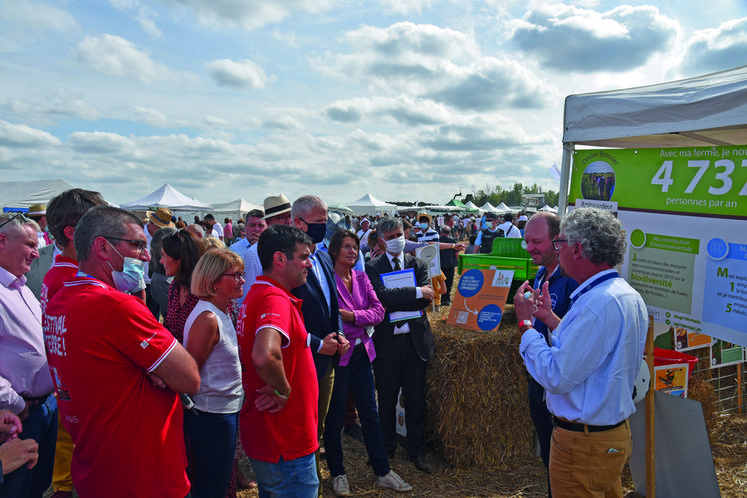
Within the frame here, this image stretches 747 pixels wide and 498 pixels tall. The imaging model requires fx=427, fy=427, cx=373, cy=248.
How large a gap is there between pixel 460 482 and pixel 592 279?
94.7 inches

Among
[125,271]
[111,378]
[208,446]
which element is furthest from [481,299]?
[111,378]

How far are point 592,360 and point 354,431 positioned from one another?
3.23 meters

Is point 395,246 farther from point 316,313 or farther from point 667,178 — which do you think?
point 667,178

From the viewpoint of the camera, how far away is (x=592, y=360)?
2.02 metres

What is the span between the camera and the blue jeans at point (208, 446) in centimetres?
234

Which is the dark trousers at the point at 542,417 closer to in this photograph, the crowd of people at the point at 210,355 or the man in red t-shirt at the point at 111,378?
the crowd of people at the point at 210,355

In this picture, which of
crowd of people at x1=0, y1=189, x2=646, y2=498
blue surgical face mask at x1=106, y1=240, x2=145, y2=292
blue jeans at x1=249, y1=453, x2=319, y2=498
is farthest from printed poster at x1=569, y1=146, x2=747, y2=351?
blue surgical face mask at x1=106, y1=240, x2=145, y2=292

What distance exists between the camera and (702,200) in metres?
2.68

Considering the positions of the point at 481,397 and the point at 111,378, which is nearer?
the point at 111,378

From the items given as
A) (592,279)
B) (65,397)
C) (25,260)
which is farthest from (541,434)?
(25,260)

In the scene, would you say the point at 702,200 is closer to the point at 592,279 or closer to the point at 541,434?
the point at 592,279

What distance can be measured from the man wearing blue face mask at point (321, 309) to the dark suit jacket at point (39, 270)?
130 inches

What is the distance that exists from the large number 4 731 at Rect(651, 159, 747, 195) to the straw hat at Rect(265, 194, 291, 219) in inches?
112

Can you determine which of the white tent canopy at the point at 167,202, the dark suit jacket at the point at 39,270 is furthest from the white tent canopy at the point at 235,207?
the dark suit jacket at the point at 39,270
